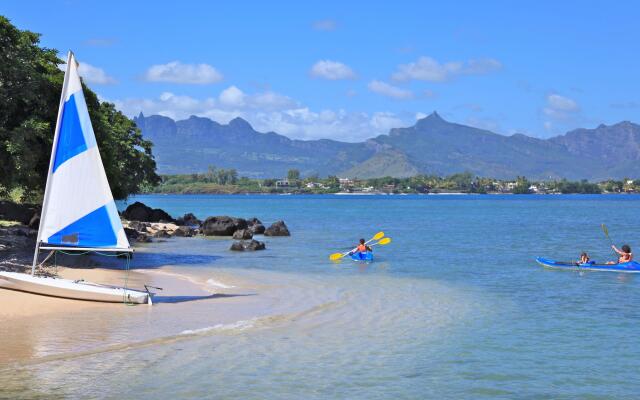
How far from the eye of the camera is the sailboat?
22.7m

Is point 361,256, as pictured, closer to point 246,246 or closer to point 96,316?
point 246,246

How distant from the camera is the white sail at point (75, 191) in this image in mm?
22875

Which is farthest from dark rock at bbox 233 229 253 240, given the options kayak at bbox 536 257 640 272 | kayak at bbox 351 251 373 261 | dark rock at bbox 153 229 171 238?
kayak at bbox 536 257 640 272

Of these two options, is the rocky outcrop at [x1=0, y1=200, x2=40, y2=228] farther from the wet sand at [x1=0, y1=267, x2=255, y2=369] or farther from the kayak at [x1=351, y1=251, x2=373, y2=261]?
the kayak at [x1=351, y1=251, x2=373, y2=261]

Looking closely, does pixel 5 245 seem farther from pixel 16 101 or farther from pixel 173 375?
pixel 173 375

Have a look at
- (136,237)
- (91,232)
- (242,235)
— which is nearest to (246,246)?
(242,235)

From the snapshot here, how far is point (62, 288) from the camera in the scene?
2261 centimetres

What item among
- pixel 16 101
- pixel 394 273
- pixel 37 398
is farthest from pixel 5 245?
pixel 37 398

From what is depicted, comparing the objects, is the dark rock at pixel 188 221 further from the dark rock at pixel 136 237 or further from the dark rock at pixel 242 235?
the dark rock at pixel 136 237

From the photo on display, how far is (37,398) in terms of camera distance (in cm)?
1360

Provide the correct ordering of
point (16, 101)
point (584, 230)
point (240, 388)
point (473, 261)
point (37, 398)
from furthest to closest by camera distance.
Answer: point (584, 230)
point (473, 261)
point (16, 101)
point (240, 388)
point (37, 398)

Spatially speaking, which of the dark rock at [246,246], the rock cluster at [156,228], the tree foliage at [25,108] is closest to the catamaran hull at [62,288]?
the tree foliage at [25,108]

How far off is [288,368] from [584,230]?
73.3 metres

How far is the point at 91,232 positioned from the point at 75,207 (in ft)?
3.27
